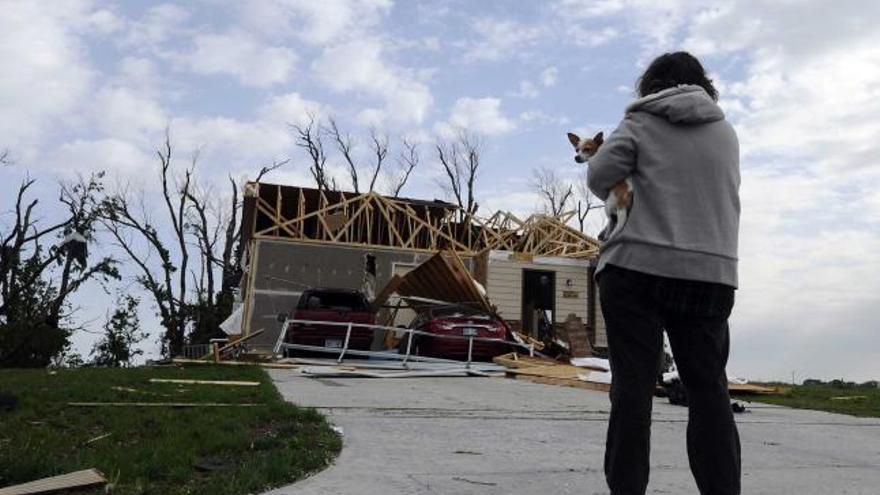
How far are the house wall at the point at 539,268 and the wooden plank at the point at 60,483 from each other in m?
19.6

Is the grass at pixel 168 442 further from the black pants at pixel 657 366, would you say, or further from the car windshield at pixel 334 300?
the car windshield at pixel 334 300

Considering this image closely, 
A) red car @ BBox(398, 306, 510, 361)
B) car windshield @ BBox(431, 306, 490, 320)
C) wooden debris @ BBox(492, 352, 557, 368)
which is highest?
car windshield @ BBox(431, 306, 490, 320)

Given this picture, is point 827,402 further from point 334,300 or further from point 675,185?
point 334,300

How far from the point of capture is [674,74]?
2889 millimetres

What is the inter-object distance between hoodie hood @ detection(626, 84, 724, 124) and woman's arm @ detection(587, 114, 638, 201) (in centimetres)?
10

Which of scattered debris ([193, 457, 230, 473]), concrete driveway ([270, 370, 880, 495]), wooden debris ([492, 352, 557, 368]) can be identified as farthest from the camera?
wooden debris ([492, 352, 557, 368])

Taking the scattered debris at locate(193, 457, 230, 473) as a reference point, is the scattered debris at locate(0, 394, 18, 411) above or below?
below

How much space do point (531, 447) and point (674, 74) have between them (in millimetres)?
2596

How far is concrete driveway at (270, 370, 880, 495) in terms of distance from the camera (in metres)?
3.54

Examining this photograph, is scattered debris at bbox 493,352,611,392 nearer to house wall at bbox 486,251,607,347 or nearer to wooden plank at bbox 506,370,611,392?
wooden plank at bbox 506,370,611,392

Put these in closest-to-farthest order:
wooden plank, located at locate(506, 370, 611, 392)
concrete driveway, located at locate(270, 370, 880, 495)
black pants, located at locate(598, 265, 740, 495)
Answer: black pants, located at locate(598, 265, 740, 495), concrete driveway, located at locate(270, 370, 880, 495), wooden plank, located at locate(506, 370, 611, 392)

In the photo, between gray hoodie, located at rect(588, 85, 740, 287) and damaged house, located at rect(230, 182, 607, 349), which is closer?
gray hoodie, located at rect(588, 85, 740, 287)

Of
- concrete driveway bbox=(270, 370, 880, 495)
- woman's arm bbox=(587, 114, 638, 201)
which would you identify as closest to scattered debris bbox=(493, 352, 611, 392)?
concrete driveway bbox=(270, 370, 880, 495)

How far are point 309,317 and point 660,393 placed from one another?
9360mm
